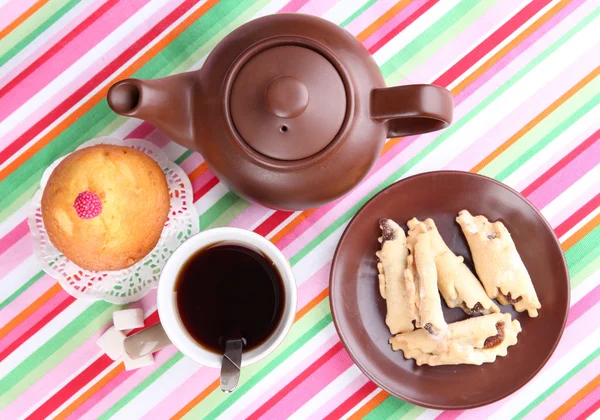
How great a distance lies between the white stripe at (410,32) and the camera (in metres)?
1.01

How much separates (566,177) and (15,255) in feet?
3.32

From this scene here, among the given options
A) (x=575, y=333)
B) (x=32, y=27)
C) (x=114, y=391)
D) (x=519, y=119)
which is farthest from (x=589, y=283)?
(x=32, y=27)

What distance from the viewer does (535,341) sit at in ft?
3.17

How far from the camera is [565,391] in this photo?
1.03m

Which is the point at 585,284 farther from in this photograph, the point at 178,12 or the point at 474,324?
the point at 178,12

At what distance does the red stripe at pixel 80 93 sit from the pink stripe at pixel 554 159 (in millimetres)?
691

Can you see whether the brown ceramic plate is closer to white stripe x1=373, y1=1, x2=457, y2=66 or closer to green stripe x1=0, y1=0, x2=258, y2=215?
white stripe x1=373, y1=1, x2=457, y2=66

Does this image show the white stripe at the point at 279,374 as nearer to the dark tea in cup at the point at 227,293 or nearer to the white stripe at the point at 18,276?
the dark tea in cup at the point at 227,293

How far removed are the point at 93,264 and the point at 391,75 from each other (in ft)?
2.00

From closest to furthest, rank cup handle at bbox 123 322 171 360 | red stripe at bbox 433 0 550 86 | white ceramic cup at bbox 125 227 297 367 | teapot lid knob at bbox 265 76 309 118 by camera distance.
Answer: teapot lid knob at bbox 265 76 309 118 → white ceramic cup at bbox 125 227 297 367 → cup handle at bbox 123 322 171 360 → red stripe at bbox 433 0 550 86

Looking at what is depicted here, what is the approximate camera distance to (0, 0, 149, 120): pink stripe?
98 cm

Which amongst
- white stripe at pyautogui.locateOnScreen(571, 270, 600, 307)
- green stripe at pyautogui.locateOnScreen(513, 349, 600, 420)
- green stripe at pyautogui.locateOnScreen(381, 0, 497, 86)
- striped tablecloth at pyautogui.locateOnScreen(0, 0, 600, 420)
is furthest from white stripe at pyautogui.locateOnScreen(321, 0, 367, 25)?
green stripe at pyautogui.locateOnScreen(513, 349, 600, 420)

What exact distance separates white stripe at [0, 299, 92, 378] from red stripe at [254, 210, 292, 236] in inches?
14.0

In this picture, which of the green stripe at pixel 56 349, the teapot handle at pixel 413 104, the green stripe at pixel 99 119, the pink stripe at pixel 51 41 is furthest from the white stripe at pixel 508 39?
the green stripe at pixel 56 349
